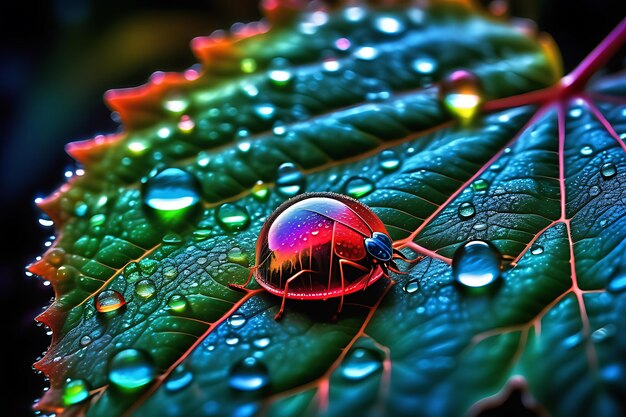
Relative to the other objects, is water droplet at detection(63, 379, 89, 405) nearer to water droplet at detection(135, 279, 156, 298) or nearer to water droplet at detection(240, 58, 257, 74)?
water droplet at detection(135, 279, 156, 298)

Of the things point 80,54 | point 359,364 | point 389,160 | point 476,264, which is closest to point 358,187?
point 389,160

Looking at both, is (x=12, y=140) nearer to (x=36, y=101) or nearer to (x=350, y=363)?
(x=36, y=101)

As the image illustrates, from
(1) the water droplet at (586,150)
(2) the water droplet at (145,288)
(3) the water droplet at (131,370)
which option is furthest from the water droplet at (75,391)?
(1) the water droplet at (586,150)

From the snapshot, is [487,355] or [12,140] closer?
[487,355]

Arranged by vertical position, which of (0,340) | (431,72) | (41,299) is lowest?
(0,340)

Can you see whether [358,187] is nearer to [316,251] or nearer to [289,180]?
[289,180]

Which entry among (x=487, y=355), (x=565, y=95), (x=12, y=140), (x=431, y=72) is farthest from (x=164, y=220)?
(x=12, y=140)

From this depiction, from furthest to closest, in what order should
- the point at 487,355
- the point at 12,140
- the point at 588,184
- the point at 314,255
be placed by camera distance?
the point at 12,140, the point at 588,184, the point at 314,255, the point at 487,355

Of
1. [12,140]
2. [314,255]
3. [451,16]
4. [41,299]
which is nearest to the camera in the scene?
[314,255]

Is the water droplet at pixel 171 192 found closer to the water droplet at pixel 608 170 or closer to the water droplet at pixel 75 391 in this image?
the water droplet at pixel 75 391
